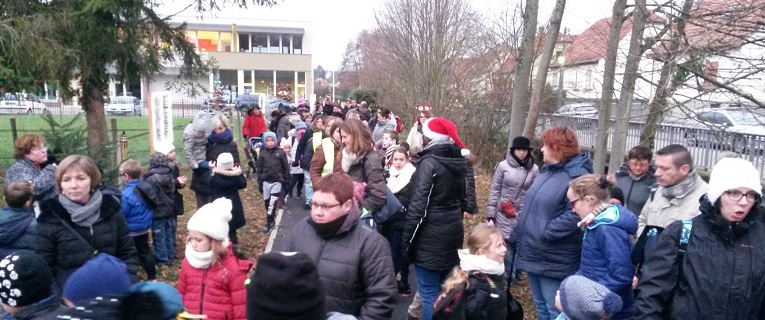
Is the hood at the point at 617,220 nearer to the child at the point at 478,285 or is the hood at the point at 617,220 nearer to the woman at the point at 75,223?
the child at the point at 478,285

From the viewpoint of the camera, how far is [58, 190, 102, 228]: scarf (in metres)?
3.72

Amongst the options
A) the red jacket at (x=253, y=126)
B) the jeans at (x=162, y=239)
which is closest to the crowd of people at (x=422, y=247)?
the jeans at (x=162, y=239)

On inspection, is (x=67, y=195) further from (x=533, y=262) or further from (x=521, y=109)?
(x=521, y=109)

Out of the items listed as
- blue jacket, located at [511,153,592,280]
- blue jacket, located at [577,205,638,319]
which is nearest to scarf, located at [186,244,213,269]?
blue jacket, located at [577,205,638,319]

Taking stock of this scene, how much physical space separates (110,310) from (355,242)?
1.28 metres

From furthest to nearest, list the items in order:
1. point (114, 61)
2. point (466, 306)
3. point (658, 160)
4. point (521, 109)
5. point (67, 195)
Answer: point (114, 61) → point (521, 109) → point (658, 160) → point (67, 195) → point (466, 306)

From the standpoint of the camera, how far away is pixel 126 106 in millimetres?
32906

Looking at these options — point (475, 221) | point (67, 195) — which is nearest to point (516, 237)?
point (67, 195)

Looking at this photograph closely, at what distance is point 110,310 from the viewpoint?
210cm

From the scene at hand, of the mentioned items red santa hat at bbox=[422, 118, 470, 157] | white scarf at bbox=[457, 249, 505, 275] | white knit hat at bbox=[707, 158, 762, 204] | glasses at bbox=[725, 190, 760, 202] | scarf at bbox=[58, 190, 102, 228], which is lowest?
white scarf at bbox=[457, 249, 505, 275]

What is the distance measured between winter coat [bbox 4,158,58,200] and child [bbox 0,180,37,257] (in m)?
0.61

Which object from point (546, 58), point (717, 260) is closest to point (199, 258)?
point (717, 260)

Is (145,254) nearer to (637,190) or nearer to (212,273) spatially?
(212,273)

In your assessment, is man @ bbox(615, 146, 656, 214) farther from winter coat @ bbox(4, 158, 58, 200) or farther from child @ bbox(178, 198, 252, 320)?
winter coat @ bbox(4, 158, 58, 200)
